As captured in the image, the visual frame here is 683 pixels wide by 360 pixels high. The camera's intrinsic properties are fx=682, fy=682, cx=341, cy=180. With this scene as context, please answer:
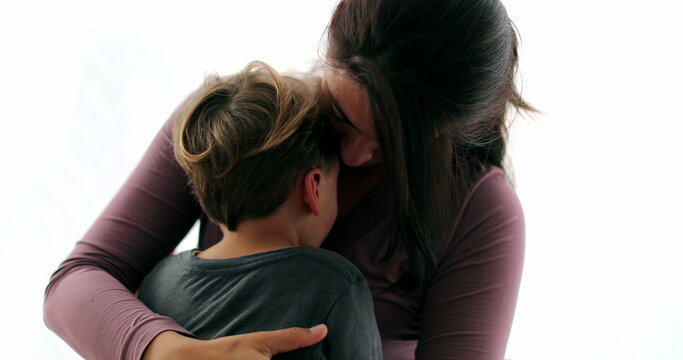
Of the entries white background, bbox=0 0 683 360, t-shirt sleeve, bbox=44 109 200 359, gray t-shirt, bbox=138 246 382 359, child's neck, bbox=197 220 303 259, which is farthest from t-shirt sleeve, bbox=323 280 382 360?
white background, bbox=0 0 683 360

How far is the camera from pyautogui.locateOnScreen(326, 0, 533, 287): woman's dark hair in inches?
34.5

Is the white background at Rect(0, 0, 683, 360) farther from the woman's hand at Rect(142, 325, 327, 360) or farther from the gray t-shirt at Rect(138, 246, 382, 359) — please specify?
the woman's hand at Rect(142, 325, 327, 360)

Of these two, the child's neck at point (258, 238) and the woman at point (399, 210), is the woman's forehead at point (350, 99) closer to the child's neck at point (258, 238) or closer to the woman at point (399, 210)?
the woman at point (399, 210)

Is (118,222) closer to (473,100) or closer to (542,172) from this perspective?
(473,100)

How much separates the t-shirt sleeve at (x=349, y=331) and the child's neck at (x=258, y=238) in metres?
0.13

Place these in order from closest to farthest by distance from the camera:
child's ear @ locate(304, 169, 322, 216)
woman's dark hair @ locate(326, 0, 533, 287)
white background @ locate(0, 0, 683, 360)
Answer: woman's dark hair @ locate(326, 0, 533, 287) → child's ear @ locate(304, 169, 322, 216) → white background @ locate(0, 0, 683, 360)

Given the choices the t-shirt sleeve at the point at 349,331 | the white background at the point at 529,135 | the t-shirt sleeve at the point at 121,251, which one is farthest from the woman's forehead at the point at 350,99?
the white background at the point at 529,135

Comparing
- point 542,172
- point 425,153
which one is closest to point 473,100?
point 425,153

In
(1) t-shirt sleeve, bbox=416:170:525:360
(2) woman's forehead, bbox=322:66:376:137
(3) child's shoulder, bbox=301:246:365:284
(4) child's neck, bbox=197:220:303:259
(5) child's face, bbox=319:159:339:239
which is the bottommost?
(1) t-shirt sleeve, bbox=416:170:525:360

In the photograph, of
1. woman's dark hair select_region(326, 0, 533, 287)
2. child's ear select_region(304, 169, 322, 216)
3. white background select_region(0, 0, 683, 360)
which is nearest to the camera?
woman's dark hair select_region(326, 0, 533, 287)

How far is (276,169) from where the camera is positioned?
3.24 feet

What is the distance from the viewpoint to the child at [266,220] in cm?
95

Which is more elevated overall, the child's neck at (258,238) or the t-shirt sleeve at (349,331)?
the child's neck at (258,238)

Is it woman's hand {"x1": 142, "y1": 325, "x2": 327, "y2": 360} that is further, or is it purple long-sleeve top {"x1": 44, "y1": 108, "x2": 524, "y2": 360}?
purple long-sleeve top {"x1": 44, "y1": 108, "x2": 524, "y2": 360}
